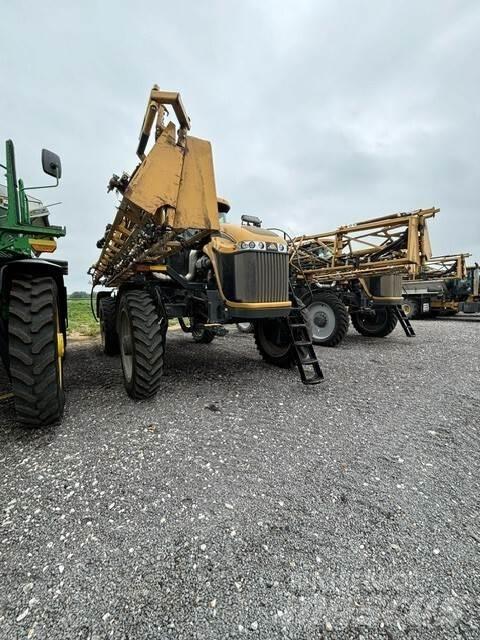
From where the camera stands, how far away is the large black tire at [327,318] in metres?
6.39

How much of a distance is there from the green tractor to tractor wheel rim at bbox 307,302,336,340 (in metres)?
5.10

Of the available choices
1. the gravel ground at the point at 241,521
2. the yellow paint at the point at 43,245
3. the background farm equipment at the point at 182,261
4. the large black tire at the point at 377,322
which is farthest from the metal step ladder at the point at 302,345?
the large black tire at the point at 377,322

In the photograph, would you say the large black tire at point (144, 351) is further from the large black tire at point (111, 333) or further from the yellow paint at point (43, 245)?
the large black tire at point (111, 333)

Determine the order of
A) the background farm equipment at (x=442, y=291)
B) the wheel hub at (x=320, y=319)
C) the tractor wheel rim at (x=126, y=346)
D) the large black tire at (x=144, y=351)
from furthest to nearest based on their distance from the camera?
the background farm equipment at (x=442, y=291) → the wheel hub at (x=320, y=319) → the tractor wheel rim at (x=126, y=346) → the large black tire at (x=144, y=351)

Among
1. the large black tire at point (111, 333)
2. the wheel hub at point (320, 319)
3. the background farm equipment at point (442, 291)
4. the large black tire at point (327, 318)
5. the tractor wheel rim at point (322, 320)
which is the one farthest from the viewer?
the background farm equipment at point (442, 291)

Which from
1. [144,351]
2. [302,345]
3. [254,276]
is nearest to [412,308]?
[302,345]

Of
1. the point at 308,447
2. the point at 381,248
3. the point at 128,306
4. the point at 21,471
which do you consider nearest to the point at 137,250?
the point at 128,306

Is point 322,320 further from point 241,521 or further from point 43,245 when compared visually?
point 241,521

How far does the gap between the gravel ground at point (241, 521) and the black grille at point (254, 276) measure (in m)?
1.20

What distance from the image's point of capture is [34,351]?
215cm

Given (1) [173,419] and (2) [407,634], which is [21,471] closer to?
(1) [173,419]

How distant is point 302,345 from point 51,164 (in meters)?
3.07

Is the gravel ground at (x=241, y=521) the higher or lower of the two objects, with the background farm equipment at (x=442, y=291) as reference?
lower

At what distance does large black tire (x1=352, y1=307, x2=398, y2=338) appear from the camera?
24.7 feet
